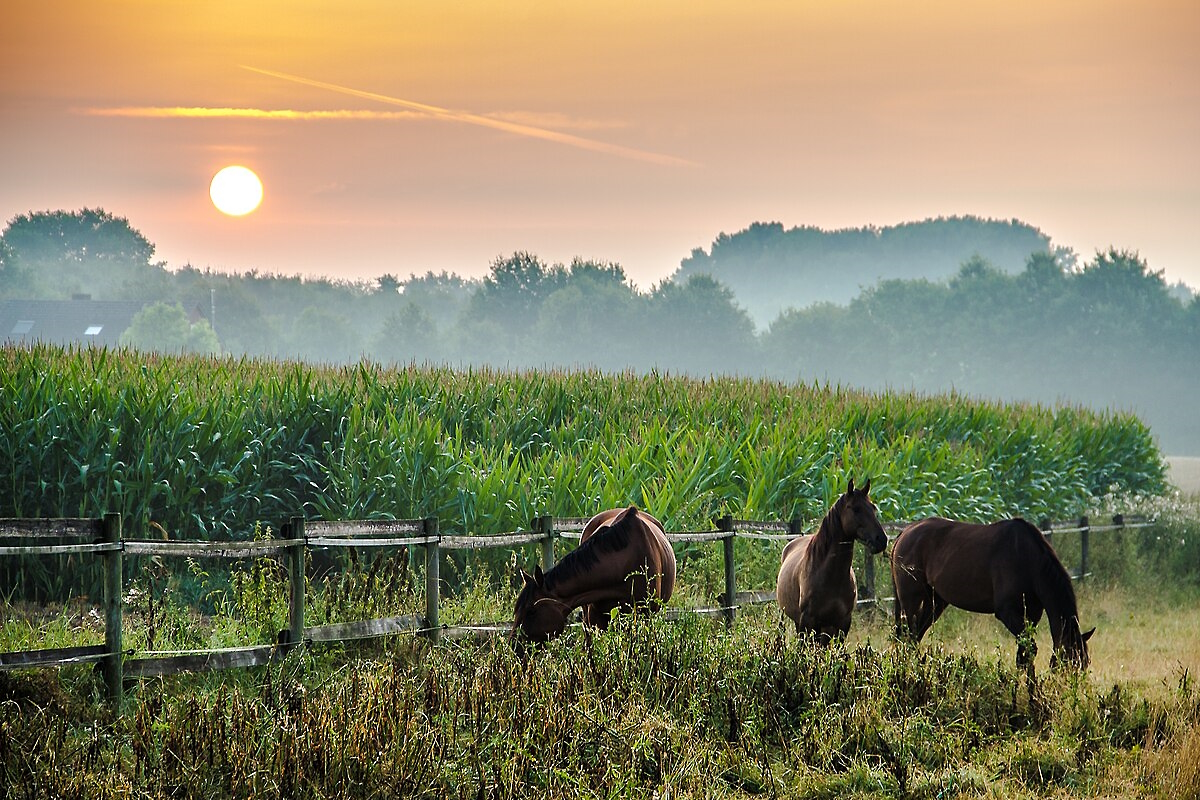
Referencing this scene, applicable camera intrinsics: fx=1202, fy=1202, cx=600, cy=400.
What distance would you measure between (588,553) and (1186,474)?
58.2 m

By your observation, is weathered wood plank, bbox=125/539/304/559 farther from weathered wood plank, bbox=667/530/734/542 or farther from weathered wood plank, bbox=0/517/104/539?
weathered wood plank, bbox=667/530/734/542

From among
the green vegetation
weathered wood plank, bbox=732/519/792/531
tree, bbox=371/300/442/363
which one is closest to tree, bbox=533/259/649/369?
tree, bbox=371/300/442/363

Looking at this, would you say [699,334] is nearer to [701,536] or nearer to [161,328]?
[161,328]

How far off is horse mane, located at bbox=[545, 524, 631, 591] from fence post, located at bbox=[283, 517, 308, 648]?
2.17 metres

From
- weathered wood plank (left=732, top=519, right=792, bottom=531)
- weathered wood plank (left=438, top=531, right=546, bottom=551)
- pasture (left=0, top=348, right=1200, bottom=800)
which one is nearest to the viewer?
pasture (left=0, top=348, right=1200, bottom=800)

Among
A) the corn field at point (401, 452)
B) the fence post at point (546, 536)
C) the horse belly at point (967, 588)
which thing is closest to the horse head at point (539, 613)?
the fence post at point (546, 536)

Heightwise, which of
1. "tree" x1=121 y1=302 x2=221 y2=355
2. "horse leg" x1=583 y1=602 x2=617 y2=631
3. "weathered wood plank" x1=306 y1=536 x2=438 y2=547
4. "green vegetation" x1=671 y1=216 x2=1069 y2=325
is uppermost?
"green vegetation" x1=671 y1=216 x2=1069 y2=325

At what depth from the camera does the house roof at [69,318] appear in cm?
9300

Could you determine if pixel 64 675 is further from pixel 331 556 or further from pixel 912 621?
pixel 912 621

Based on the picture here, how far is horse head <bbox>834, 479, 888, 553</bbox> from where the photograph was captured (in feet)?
34.5

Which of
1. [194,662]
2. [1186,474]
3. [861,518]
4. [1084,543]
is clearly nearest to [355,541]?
[194,662]

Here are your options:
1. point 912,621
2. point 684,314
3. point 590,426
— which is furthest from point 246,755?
point 684,314

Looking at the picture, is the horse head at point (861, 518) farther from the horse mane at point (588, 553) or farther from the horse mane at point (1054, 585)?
the horse mane at point (588, 553)

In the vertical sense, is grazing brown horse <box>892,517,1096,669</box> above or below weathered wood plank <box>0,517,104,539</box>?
below
